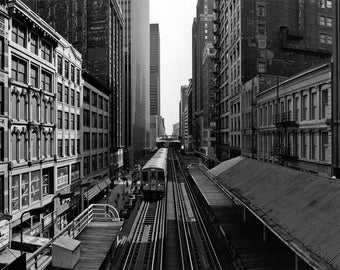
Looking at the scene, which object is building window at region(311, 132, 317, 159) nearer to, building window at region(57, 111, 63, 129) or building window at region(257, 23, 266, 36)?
building window at region(57, 111, 63, 129)

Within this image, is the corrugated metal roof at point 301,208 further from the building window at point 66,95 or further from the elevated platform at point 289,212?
the building window at point 66,95

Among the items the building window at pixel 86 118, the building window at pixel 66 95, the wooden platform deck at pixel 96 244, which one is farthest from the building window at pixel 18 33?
the building window at pixel 86 118

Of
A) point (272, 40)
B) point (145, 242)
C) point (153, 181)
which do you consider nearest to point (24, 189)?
point (145, 242)

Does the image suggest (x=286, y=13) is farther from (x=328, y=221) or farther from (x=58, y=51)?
(x=328, y=221)

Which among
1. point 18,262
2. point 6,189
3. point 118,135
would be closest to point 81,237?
point 18,262

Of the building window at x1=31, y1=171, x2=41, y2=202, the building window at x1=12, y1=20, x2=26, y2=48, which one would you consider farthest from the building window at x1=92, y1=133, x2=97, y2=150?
the building window at x1=12, y1=20, x2=26, y2=48
